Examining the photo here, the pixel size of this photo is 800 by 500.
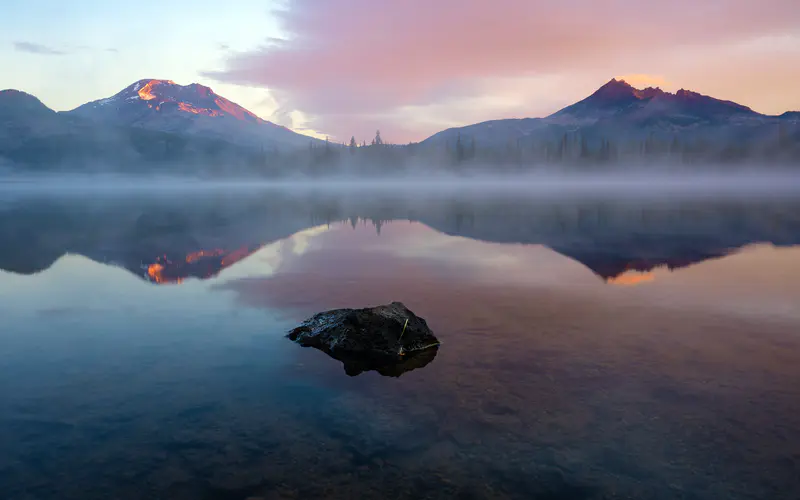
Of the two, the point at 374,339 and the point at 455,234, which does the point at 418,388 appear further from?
the point at 455,234

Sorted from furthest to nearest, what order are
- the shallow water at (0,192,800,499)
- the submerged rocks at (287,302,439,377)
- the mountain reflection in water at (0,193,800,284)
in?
the mountain reflection in water at (0,193,800,284) → the submerged rocks at (287,302,439,377) → the shallow water at (0,192,800,499)

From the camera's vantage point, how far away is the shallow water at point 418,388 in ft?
30.6

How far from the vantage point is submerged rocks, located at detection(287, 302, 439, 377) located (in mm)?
14969

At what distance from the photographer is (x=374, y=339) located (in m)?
15.8

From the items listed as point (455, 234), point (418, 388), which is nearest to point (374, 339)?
point (418, 388)

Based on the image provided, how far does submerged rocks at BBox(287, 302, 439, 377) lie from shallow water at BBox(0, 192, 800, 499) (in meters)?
0.51

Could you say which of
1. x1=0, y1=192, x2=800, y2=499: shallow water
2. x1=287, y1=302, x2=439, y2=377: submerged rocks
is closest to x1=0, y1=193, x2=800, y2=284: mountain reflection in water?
x1=0, y1=192, x2=800, y2=499: shallow water

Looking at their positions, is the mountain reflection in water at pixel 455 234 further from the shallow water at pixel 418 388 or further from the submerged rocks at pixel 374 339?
the submerged rocks at pixel 374 339

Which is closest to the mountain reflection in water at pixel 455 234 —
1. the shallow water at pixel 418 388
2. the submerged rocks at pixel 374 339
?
the shallow water at pixel 418 388

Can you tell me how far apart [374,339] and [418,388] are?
3135mm

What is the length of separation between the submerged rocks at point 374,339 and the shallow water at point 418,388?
1.69 feet

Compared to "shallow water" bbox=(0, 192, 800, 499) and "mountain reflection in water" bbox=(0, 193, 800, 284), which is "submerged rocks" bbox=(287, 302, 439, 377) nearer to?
"shallow water" bbox=(0, 192, 800, 499)

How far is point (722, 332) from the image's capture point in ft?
57.2

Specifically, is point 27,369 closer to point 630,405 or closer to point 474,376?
point 474,376
